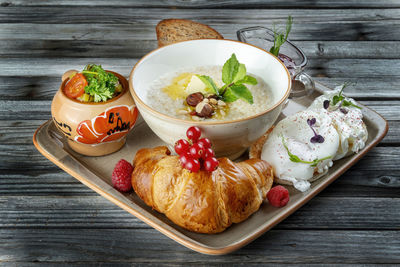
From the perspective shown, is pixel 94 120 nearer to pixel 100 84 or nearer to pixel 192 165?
pixel 100 84

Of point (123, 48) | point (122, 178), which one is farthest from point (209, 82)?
point (123, 48)

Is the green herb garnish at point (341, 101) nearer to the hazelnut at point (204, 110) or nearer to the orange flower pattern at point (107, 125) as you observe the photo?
the hazelnut at point (204, 110)

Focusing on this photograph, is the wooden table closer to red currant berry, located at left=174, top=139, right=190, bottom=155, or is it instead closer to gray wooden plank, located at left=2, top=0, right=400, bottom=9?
gray wooden plank, located at left=2, top=0, right=400, bottom=9

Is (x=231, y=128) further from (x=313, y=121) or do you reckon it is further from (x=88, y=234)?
(x=88, y=234)

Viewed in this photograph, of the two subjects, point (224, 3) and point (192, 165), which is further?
point (224, 3)

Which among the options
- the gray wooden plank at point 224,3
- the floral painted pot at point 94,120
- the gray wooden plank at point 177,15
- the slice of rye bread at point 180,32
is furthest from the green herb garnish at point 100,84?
the gray wooden plank at point 224,3

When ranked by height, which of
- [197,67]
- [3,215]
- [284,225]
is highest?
[197,67]

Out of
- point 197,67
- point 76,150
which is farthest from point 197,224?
point 197,67
